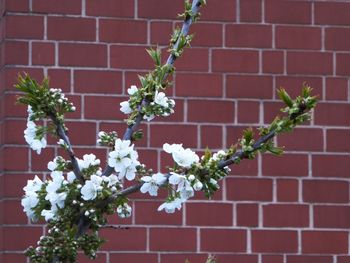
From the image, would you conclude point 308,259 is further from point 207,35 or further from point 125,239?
point 207,35

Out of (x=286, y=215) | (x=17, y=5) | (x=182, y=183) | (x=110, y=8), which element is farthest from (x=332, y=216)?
(x=182, y=183)

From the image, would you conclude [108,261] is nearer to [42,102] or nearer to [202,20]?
[202,20]

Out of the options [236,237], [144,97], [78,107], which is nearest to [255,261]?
[236,237]

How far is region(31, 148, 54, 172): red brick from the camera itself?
471 centimetres

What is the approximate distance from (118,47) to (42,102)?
2482mm

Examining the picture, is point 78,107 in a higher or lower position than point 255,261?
higher

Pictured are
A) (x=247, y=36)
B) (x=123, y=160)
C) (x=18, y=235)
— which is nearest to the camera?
(x=123, y=160)

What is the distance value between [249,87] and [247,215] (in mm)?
593

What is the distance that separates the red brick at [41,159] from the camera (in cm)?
471

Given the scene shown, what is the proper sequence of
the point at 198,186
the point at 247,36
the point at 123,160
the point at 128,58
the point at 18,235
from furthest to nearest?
1. the point at 247,36
2. the point at 128,58
3. the point at 18,235
4. the point at 123,160
5. the point at 198,186

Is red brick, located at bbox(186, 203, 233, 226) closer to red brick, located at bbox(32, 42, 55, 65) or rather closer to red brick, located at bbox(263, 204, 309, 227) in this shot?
red brick, located at bbox(263, 204, 309, 227)

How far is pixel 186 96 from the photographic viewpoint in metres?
4.84

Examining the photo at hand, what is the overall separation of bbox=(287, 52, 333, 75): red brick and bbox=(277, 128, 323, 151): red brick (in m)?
0.28

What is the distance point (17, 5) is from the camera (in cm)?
474
